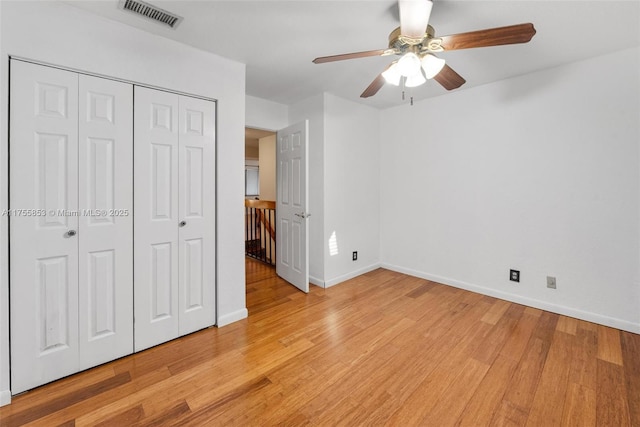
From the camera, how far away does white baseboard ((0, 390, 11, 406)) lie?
5.38 ft

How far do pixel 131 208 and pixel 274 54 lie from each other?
171cm

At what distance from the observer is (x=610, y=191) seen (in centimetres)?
251

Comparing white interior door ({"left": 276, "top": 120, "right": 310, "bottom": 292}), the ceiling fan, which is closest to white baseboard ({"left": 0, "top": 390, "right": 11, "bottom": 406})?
white interior door ({"left": 276, "top": 120, "right": 310, "bottom": 292})

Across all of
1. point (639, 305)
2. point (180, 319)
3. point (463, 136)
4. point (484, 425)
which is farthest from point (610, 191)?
point (180, 319)

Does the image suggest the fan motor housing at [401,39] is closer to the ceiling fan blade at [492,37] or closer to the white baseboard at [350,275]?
the ceiling fan blade at [492,37]

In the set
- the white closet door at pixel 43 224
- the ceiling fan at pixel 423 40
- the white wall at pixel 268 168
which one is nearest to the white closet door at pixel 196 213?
the white closet door at pixel 43 224

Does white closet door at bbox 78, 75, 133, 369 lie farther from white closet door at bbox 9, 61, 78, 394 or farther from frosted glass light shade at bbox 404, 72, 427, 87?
frosted glass light shade at bbox 404, 72, 427, 87

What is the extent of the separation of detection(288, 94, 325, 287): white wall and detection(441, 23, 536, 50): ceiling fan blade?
1983 millimetres

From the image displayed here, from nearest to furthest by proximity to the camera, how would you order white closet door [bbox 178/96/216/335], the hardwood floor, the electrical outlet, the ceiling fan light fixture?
the hardwood floor < the ceiling fan light fixture < white closet door [bbox 178/96/216/335] < the electrical outlet

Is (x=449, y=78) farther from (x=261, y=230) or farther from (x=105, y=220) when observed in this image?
(x=261, y=230)

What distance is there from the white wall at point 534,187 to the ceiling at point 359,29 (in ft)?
0.86

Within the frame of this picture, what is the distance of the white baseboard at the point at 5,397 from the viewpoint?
5.38 ft

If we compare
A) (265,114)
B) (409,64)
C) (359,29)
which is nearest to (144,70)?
(359,29)

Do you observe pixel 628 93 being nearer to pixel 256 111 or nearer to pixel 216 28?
pixel 216 28
